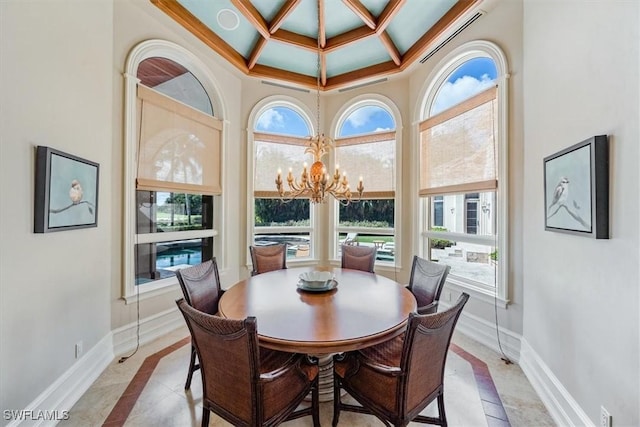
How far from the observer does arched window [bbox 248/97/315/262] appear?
438 centimetres

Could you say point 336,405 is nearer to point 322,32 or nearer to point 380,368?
point 380,368

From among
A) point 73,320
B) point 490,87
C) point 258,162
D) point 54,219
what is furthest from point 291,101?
point 73,320

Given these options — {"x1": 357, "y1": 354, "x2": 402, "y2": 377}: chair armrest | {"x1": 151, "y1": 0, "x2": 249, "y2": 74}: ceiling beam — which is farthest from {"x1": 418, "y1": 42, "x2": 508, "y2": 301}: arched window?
{"x1": 151, "y1": 0, "x2": 249, "y2": 74}: ceiling beam

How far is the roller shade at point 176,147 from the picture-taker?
2.93 m

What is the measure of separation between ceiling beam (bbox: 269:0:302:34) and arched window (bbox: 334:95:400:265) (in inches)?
68.8

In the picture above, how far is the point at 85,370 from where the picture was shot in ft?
7.11

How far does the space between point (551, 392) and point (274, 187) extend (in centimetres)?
402

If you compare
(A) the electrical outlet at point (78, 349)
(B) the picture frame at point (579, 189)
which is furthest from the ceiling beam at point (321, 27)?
(A) the electrical outlet at point (78, 349)

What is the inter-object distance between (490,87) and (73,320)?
4523 mm

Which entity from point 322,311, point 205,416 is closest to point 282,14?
point 322,311

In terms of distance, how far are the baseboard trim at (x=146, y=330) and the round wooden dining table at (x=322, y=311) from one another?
1421mm

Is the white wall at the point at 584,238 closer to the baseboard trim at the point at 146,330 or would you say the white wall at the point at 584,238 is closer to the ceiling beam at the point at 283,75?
the ceiling beam at the point at 283,75

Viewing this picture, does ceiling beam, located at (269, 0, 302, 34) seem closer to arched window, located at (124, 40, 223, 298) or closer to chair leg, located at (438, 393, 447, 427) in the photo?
arched window, located at (124, 40, 223, 298)

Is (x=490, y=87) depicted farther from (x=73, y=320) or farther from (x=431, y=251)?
(x=73, y=320)
